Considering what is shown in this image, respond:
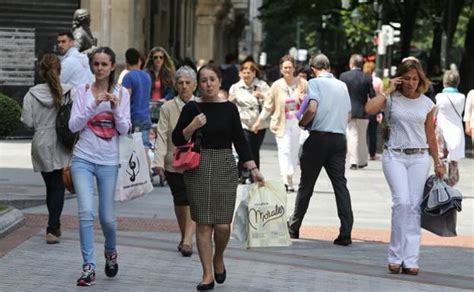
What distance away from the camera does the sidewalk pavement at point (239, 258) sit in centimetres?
957

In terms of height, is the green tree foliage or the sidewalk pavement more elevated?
the green tree foliage

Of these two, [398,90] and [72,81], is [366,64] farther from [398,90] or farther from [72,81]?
[398,90]

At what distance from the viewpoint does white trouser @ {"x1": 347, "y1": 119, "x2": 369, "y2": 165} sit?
21.2 m

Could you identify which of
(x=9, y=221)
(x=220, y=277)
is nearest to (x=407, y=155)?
(x=220, y=277)

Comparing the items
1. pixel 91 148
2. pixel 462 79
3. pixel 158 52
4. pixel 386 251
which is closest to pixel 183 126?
pixel 91 148

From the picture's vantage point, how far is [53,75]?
11125 millimetres

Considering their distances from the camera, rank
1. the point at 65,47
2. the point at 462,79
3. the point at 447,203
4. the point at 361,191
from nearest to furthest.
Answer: the point at 447,203, the point at 65,47, the point at 361,191, the point at 462,79

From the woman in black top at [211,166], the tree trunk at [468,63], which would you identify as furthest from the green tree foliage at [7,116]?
the tree trunk at [468,63]

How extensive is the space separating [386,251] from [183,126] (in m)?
3.33

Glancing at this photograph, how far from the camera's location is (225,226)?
9164 millimetres

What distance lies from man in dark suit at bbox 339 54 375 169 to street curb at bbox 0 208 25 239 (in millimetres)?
9215

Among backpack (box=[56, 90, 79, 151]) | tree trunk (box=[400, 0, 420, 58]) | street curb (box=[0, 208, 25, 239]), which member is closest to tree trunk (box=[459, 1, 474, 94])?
tree trunk (box=[400, 0, 420, 58])

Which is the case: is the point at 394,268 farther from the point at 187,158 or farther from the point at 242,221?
the point at 187,158

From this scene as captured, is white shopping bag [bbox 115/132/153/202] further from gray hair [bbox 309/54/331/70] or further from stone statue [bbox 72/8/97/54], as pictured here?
stone statue [bbox 72/8/97/54]
